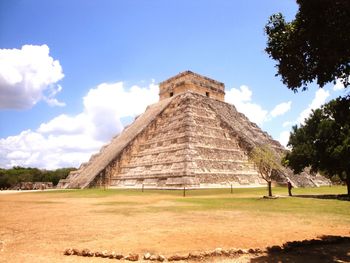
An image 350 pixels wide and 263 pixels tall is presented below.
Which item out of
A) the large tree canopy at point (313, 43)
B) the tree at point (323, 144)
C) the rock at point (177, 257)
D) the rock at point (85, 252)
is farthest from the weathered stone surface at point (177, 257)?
the tree at point (323, 144)

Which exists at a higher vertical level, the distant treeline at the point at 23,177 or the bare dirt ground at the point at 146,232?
the distant treeline at the point at 23,177

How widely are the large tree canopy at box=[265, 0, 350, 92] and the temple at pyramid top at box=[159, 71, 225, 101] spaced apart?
110 ft

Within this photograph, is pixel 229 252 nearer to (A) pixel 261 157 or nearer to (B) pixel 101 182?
(A) pixel 261 157

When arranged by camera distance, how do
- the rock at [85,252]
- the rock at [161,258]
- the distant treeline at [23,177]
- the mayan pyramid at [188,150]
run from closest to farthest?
the rock at [161,258] < the rock at [85,252] < the mayan pyramid at [188,150] < the distant treeline at [23,177]

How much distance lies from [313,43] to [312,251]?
5.51 meters

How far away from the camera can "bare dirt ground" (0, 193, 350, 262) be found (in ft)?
28.2

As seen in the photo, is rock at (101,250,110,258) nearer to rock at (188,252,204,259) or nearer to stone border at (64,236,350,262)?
stone border at (64,236,350,262)

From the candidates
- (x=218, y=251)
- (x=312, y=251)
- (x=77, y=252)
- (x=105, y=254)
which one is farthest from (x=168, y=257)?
(x=312, y=251)

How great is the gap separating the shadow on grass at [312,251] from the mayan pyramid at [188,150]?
61.3 feet

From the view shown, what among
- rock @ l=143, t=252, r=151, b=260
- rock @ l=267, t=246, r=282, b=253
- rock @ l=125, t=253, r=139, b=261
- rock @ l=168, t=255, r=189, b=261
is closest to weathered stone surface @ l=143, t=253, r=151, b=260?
rock @ l=143, t=252, r=151, b=260

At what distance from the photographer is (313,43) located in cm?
938

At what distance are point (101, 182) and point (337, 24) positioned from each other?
98.5ft

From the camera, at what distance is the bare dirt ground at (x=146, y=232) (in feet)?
28.2

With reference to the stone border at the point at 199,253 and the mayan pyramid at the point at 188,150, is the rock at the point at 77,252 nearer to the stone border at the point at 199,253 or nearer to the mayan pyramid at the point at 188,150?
the stone border at the point at 199,253
